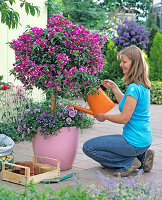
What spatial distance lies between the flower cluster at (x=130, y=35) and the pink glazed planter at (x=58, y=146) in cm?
836

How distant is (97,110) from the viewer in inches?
161

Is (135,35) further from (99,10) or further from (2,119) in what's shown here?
(2,119)

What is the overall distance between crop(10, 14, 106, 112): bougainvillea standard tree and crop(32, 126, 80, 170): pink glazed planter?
0.48 meters

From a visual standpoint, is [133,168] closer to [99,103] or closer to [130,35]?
[99,103]

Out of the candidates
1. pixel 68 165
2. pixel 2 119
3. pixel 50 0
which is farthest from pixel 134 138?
pixel 50 0

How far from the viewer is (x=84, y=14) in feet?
46.8

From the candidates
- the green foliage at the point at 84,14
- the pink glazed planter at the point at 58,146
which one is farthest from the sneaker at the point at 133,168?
the green foliage at the point at 84,14

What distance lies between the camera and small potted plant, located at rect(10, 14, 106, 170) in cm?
386

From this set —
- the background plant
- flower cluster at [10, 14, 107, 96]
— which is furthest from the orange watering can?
the background plant

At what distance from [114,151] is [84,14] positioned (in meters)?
10.9

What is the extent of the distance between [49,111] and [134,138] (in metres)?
1.01

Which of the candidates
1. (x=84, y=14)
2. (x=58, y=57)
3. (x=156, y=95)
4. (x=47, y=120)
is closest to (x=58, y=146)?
(x=47, y=120)

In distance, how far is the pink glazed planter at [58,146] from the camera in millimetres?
4129

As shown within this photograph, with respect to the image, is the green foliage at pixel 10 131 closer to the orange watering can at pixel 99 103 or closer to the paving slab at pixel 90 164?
the paving slab at pixel 90 164
